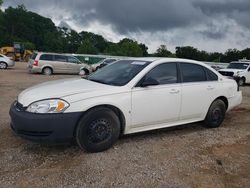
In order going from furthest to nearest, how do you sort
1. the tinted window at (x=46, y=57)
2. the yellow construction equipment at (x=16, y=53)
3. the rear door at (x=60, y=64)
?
1. the yellow construction equipment at (x=16, y=53)
2. the rear door at (x=60, y=64)
3. the tinted window at (x=46, y=57)

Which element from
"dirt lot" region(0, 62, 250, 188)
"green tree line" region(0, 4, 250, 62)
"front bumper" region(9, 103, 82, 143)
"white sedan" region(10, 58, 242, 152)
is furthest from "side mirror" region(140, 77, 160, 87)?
"green tree line" region(0, 4, 250, 62)

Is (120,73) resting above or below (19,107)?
above

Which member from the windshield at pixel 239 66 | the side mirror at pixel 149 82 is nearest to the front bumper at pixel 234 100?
the side mirror at pixel 149 82

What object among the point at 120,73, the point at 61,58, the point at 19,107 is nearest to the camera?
the point at 19,107

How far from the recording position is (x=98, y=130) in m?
4.68

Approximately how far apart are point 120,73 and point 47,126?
1.78 meters

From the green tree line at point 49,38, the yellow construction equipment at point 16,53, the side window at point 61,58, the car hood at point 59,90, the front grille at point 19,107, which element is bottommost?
the front grille at point 19,107

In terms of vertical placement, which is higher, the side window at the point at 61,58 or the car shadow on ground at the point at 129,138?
the side window at the point at 61,58

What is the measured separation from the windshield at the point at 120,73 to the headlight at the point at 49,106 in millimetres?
1067

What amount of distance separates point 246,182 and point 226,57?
83.1 m

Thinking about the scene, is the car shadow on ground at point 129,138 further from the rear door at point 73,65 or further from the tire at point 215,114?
the rear door at point 73,65

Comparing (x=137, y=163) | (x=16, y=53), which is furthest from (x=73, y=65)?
(x=16, y=53)

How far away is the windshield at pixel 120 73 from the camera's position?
522cm

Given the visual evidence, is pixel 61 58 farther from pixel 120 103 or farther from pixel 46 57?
pixel 120 103
